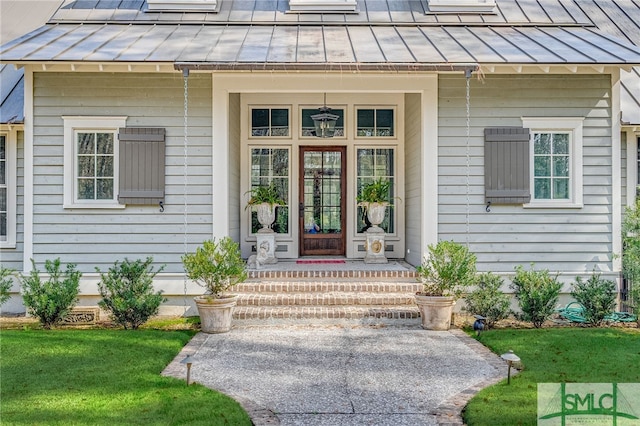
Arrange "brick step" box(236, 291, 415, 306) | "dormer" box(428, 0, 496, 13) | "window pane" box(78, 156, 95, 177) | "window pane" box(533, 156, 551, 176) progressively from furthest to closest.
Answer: "dormer" box(428, 0, 496, 13) → "window pane" box(533, 156, 551, 176) → "window pane" box(78, 156, 95, 177) → "brick step" box(236, 291, 415, 306)

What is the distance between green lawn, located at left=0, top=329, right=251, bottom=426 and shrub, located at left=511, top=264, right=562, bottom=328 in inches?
165

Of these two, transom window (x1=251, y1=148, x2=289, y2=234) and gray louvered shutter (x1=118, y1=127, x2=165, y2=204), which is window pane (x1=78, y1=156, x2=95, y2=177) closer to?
gray louvered shutter (x1=118, y1=127, x2=165, y2=204)

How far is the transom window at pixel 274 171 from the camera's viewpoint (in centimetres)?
954

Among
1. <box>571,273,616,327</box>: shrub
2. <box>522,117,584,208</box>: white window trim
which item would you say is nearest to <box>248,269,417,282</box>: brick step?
<box>522,117,584,208</box>: white window trim

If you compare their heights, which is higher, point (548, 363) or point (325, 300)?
point (325, 300)

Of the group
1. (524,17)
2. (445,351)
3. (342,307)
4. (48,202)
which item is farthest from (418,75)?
(48,202)

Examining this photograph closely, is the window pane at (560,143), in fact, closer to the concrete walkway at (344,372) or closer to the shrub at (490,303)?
the shrub at (490,303)

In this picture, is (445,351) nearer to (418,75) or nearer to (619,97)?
(418,75)

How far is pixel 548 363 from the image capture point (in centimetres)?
483

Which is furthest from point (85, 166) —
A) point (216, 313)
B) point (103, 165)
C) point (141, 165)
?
point (216, 313)

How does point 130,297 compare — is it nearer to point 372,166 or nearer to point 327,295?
point 327,295

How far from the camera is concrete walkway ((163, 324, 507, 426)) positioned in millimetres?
3855

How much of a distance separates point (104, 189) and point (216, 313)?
2.74 metres

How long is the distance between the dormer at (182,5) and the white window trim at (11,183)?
3101 mm
